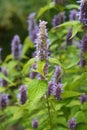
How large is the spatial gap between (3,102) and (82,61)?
33.3 inches

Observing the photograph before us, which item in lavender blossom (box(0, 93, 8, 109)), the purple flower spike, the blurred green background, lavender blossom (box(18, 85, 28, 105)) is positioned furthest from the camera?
the blurred green background

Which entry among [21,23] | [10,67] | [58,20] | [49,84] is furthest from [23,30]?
[49,84]

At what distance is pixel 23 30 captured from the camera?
1003 centimetres

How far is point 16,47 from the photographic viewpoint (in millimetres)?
4211

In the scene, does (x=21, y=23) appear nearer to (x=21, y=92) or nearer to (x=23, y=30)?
(x=23, y=30)

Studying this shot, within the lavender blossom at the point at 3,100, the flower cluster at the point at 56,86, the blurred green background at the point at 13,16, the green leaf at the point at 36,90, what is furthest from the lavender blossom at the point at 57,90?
the blurred green background at the point at 13,16

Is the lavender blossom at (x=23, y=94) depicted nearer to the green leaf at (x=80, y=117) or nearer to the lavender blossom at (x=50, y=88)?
the lavender blossom at (x=50, y=88)

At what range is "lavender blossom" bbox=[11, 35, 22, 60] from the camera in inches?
163

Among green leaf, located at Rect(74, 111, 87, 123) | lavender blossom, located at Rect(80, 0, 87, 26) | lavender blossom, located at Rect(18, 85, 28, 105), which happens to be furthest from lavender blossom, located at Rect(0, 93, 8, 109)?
lavender blossom, located at Rect(80, 0, 87, 26)

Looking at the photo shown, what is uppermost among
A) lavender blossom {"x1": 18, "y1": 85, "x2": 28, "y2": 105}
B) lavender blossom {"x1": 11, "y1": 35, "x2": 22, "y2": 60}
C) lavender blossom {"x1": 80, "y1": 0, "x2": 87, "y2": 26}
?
lavender blossom {"x1": 11, "y1": 35, "x2": 22, "y2": 60}

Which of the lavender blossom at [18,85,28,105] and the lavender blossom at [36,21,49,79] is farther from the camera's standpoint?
the lavender blossom at [18,85,28,105]

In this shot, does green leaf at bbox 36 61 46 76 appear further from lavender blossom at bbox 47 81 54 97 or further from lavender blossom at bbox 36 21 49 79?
lavender blossom at bbox 47 81 54 97

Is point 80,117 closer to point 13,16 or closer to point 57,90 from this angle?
point 57,90

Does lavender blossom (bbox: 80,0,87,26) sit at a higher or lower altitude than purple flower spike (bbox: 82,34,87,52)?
higher
